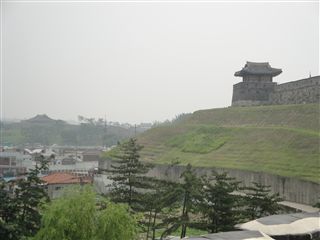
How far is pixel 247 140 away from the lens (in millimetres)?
33875

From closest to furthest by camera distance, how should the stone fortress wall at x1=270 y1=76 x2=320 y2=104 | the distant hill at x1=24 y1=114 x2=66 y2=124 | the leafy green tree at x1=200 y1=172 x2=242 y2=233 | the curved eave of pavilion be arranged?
1. the leafy green tree at x1=200 y1=172 x2=242 y2=233
2. the stone fortress wall at x1=270 y1=76 x2=320 y2=104
3. the curved eave of pavilion
4. the distant hill at x1=24 y1=114 x2=66 y2=124

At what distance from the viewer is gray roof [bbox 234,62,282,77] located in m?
45.6

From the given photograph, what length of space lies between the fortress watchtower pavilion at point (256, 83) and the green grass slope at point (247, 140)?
6.81ft

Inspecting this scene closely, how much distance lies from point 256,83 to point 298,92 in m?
6.86

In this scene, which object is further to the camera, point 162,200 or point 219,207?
point 162,200

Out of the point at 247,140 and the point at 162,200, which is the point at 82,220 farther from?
the point at 247,140

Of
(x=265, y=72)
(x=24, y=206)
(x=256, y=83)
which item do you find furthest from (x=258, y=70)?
(x=24, y=206)

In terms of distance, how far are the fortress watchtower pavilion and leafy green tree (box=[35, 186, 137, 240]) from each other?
36.5 metres

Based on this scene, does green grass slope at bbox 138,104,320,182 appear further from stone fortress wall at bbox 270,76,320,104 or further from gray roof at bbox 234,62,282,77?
gray roof at bbox 234,62,282,77

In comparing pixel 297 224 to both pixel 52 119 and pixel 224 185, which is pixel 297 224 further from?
pixel 52 119

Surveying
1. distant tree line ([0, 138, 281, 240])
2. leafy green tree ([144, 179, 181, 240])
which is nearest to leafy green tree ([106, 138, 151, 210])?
leafy green tree ([144, 179, 181, 240])

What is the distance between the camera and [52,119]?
131000 mm

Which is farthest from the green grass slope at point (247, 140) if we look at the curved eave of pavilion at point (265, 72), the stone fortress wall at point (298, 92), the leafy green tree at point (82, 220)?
the leafy green tree at point (82, 220)

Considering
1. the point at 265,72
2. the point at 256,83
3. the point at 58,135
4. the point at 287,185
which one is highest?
the point at 265,72
